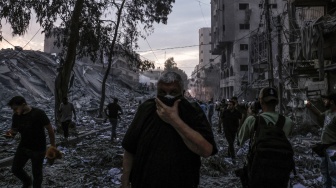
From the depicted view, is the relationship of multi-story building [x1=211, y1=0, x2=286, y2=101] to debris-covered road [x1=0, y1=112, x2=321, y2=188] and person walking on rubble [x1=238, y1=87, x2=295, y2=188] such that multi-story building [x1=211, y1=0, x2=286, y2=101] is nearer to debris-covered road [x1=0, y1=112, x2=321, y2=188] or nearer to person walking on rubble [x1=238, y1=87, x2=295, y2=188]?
debris-covered road [x1=0, y1=112, x2=321, y2=188]

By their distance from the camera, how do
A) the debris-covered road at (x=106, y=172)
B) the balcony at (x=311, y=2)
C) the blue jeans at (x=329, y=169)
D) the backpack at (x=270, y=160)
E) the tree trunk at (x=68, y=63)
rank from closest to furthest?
the backpack at (x=270, y=160) < the blue jeans at (x=329, y=169) < the debris-covered road at (x=106, y=172) < the tree trunk at (x=68, y=63) < the balcony at (x=311, y=2)

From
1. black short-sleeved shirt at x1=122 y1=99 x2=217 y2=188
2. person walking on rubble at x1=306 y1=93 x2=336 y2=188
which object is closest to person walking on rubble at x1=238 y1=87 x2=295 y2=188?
black short-sleeved shirt at x1=122 y1=99 x2=217 y2=188

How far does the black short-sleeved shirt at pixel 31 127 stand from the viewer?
4.84 m

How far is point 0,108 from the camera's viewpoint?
759 inches

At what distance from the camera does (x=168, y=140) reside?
7.13 feet

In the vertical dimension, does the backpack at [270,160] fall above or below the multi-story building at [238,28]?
below

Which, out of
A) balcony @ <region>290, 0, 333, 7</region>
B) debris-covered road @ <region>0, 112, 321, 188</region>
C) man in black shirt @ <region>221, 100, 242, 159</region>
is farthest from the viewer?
balcony @ <region>290, 0, 333, 7</region>

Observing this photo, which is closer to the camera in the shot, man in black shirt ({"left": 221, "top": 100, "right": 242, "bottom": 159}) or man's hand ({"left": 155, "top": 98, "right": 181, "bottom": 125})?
man's hand ({"left": 155, "top": 98, "right": 181, "bottom": 125})

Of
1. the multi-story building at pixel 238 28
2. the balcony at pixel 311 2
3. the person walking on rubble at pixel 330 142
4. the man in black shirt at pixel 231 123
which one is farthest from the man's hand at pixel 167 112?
the multi-story building at pixel 238 28

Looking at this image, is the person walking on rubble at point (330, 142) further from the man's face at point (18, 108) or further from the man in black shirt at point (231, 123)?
the man's face at point (18, 108)

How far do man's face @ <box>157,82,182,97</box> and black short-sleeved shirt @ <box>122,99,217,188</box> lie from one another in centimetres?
8

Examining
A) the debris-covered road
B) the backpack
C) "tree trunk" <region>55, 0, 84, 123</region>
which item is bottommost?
Result: the debris-covered road

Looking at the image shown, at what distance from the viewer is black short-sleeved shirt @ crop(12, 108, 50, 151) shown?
4.84 metres

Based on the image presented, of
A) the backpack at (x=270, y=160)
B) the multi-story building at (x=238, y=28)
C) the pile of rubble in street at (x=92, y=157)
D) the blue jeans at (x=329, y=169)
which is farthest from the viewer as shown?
the multi-story building at (x=238, y=28)
